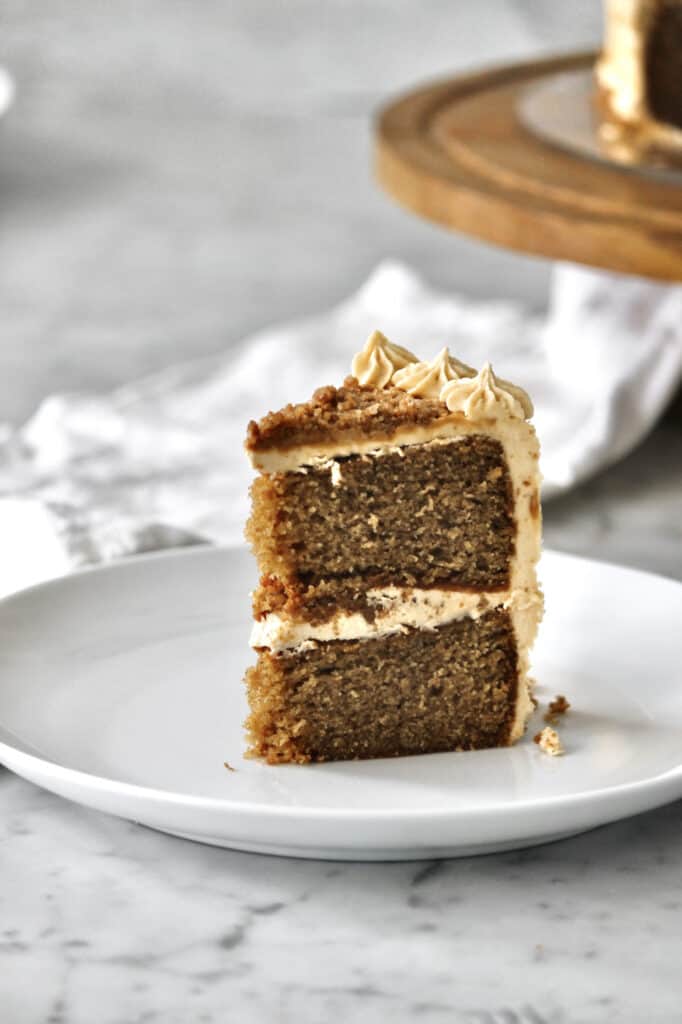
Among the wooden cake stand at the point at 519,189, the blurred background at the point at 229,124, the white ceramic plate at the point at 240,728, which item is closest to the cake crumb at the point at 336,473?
the white ceramic plate at the point at 240,728

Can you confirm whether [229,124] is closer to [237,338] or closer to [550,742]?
[237,338]

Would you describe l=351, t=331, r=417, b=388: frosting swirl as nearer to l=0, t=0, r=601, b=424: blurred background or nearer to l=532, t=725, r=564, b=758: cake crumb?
l=532, t=725, r=564, b=758: cake crumb

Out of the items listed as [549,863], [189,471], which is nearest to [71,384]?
[189,471]

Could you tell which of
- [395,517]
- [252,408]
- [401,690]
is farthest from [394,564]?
[252,408]

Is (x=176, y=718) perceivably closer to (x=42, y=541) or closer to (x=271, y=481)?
(x=271, y=481)

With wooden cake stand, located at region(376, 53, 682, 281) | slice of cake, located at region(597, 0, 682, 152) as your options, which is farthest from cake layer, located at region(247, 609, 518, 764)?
slice of cake, located at region(597, 0, 682, 152)

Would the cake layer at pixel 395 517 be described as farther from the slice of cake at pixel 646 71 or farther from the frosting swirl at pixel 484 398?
the slice of cake at pixel 646 71
